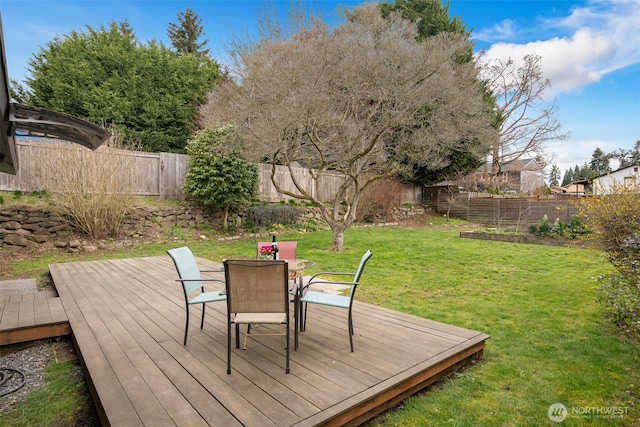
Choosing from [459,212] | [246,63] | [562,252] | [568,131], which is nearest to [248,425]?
[562,252]

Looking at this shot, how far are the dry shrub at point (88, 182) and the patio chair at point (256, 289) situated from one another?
23.3 feet

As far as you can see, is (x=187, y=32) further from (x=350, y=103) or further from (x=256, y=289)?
(x=256, y=289)

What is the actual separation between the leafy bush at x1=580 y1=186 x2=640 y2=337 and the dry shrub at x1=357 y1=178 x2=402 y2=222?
29.4ft

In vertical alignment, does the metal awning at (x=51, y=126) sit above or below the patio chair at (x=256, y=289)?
above

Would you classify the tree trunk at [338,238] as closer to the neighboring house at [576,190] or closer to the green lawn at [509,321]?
the green lawn at [509,321]

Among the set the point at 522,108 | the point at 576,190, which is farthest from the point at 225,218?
the point at 576,190

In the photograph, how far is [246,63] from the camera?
12.3m

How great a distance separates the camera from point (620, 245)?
3.96m

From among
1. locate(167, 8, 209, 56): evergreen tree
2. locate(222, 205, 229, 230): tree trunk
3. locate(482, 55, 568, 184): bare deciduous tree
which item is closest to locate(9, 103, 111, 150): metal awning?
locate(222, 205, 229, 230): tree trunk

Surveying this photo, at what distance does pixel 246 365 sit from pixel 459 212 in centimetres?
1602

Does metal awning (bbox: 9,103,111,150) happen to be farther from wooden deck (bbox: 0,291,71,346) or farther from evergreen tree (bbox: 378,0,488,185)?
evergreen tree (bbox: 378,0,488,185)

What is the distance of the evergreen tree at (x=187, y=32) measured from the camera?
22.3 meters

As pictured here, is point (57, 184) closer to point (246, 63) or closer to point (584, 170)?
point (246, 63)

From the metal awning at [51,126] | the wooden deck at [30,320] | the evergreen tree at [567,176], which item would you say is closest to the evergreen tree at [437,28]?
the metal awning at [51,126]
